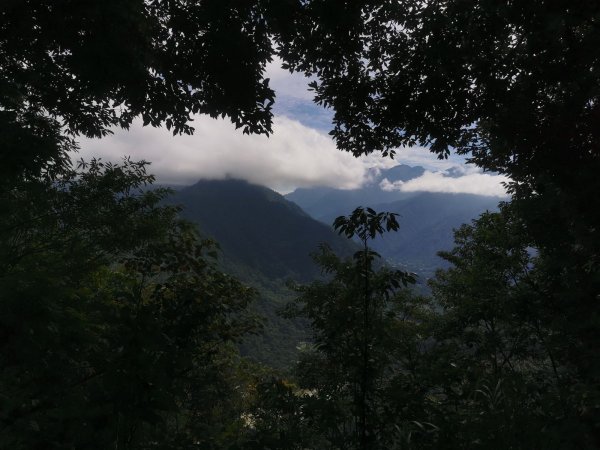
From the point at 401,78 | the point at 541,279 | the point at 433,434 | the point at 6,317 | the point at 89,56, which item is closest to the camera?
the point at 6,317

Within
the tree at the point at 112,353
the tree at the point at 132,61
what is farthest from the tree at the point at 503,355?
the tree at the point at 132,61

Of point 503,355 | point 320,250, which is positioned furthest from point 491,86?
point 503,355

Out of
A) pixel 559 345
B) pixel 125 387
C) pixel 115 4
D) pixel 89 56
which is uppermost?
pixel 115 4

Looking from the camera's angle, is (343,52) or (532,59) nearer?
(532,59)

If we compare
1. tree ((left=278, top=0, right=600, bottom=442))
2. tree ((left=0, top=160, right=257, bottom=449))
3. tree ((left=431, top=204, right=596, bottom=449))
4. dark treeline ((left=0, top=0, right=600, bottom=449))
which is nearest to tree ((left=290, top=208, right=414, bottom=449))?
dark treeline ((left=0, top=0, right=600, bottom=449))

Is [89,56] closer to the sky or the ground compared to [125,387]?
closer to the sky

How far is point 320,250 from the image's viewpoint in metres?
6.27

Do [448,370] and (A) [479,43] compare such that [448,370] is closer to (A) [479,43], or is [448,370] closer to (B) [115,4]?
(A) [479,43]

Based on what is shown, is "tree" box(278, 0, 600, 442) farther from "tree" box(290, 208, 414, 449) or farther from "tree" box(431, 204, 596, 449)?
"tree" box(290, 208, 414, 449)

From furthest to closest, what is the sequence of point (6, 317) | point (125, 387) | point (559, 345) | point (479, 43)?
point (559, 345) → point (479, 43) → point (6, 317) → point (125, 387)

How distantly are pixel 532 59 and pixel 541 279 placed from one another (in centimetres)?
664

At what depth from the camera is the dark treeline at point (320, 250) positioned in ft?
9.41

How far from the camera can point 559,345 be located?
8047 millimetres

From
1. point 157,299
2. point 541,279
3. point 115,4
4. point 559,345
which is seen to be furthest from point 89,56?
point 541,279
